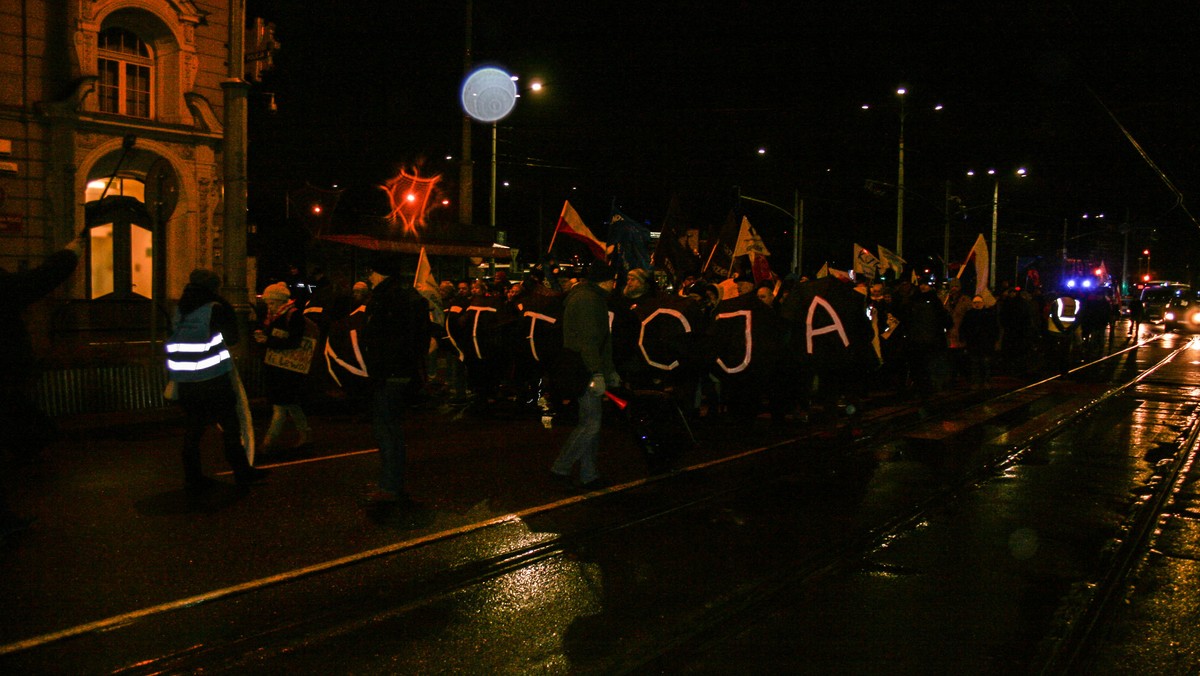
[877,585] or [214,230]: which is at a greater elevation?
[214,230]

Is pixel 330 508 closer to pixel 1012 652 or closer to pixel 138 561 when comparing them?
pixel 138 561

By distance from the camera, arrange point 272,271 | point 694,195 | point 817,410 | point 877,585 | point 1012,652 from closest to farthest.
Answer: point 1012,652 < point 877,585 < point 817,410 < point 272,271 < point 694,195

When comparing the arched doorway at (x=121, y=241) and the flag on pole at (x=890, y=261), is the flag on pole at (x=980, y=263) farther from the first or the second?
the arched doorway at (x=121, y=241)

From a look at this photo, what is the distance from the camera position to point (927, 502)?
25.6 ft

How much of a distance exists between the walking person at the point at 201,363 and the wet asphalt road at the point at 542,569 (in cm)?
56

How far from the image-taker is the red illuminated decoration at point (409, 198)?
813 inches

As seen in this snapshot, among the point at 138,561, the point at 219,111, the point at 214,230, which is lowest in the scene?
the point at 138,561

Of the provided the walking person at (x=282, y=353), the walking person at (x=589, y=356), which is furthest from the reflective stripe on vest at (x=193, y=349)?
the walking person at (x=589, y=356)

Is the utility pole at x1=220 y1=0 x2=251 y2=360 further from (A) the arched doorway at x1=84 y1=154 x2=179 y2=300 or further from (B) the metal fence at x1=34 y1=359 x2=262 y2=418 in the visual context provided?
(A) the arched doorway at x1=84 y1=154 x2=179 y2=300

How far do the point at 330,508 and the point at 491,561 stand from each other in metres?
1.90

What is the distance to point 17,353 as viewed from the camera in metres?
6.38

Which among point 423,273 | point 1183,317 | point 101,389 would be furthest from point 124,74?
point 1183,317

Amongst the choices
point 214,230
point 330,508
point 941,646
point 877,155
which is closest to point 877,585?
point 941,646

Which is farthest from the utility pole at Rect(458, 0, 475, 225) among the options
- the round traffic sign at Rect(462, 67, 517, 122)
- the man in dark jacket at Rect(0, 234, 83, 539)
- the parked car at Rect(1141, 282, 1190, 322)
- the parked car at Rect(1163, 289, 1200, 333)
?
the parked car at Rect(1141, 282, 1190, 322)
